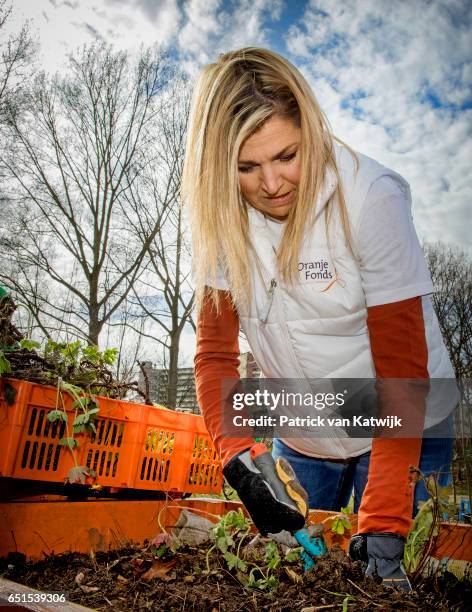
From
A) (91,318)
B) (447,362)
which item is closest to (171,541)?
(447,362)

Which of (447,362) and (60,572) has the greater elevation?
(447,362)

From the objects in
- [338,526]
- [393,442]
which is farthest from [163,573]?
[393,442]

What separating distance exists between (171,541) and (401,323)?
99 cm

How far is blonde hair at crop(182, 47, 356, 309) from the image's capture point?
1.42 metres

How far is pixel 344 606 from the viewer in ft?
3.26

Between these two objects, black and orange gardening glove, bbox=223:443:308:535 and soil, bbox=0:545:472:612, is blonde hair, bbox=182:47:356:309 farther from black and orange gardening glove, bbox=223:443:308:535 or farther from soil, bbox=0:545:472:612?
soil, bbox=0:545:472:612

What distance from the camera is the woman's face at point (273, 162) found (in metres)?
1.41

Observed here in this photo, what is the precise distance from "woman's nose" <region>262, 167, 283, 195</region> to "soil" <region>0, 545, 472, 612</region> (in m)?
1.03

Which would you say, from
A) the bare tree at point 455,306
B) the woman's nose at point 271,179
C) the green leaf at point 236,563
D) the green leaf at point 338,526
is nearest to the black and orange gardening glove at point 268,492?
the green leaf at point 236,563

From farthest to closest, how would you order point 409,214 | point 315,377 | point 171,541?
point 315,377, point 171,541, point 409,214

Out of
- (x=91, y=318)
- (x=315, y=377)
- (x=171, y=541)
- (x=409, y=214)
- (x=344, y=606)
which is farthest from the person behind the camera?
(x=91, y=318)

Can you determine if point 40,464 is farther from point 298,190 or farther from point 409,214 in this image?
point 409,214

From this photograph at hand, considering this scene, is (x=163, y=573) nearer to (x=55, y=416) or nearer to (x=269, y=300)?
(x=55, y=416)

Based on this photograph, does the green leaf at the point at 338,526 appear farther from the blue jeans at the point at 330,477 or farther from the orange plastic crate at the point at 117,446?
the orange plastic crate at the point at 117,446
